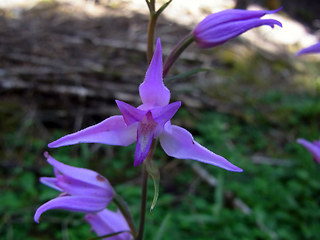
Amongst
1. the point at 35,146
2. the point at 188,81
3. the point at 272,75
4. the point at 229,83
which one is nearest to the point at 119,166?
the point at 35,146

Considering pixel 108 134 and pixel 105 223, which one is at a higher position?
pixel 108 134

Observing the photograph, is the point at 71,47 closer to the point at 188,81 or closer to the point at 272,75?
the point at 188,81

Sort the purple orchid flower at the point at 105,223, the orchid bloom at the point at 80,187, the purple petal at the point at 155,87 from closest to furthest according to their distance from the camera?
the purple petal at the point at 155,87 → the orchid bloom at the point at 80,187 → the purple orchid flower at the point at 105,223

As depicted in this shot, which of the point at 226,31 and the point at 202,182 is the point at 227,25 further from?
the point at 202,182

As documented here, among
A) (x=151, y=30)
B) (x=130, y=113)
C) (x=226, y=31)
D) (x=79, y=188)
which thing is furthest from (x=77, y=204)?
(x=226, y=31)

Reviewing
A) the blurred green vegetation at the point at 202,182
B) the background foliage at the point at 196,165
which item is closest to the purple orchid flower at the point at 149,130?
the background foliage at the point at 196,165

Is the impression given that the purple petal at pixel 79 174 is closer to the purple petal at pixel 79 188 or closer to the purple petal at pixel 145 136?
the purple petal at pixel 79 188
